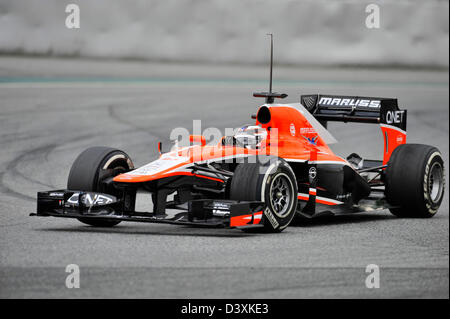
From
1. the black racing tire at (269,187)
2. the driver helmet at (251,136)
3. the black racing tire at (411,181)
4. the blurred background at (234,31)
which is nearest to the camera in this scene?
the black racing tire at (269,187)

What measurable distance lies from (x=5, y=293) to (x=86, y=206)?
3255mm

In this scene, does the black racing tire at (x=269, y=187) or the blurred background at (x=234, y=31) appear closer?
the black racing tire at (x=269, y=187)

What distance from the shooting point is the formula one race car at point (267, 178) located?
918 cm

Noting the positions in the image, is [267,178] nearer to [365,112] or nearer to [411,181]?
[411,181]

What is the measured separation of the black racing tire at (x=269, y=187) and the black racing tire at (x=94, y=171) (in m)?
1.58

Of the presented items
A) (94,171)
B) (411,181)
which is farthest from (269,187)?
(411,181)

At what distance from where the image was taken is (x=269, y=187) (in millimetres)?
9211

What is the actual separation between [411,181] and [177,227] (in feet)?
10.8

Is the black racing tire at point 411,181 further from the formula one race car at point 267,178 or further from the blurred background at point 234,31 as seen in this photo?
the blurred background at point 234,31

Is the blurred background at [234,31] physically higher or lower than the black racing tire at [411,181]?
higher

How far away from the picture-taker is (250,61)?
21.8 meters

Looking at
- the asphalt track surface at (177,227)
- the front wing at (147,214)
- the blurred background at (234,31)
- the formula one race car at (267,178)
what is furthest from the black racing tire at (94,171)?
the blurred background at (234,31)

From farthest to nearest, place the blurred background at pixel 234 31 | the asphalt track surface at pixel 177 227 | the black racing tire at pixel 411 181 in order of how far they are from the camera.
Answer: the blurred background at pixel 234 31 < the black racing tire at pixel 411 181 < the asphalt track surface at pixel 177 227

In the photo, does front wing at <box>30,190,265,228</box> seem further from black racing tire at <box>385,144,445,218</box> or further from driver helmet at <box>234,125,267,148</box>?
black racing tire at <box>385,144,445,218</box>
